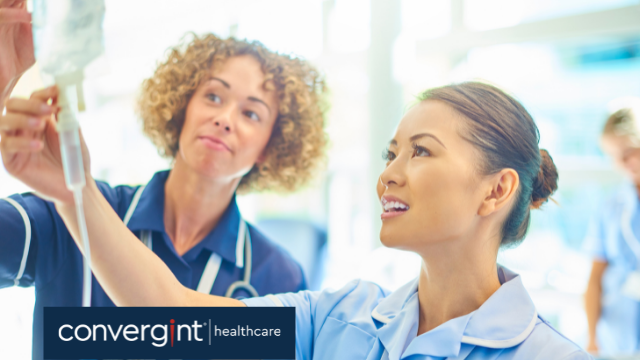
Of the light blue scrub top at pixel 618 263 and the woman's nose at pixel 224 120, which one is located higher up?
the woman's nose at pixel 224 120

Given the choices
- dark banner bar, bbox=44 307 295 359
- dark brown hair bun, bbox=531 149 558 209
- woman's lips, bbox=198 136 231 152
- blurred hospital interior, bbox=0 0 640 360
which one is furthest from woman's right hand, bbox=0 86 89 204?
blurred hospital interior, bbox=0 0 640 360

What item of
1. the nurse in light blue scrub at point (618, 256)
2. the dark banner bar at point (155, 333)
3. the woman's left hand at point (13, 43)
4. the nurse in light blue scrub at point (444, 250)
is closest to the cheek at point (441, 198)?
the nurse in light blue scrub at point (444, 250)

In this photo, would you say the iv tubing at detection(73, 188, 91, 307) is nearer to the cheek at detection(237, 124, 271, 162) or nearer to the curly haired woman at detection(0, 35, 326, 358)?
the curly haired woman at detection(0, 35, 326, 358)

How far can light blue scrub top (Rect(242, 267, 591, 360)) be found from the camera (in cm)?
68

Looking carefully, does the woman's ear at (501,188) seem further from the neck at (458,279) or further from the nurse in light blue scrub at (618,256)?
the nurse in light blue scrub at (618,256)

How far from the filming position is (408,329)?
0.75 metres

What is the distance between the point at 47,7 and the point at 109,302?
416 mm

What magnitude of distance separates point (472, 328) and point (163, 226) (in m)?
0.57

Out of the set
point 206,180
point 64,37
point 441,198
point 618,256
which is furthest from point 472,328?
point 618,256

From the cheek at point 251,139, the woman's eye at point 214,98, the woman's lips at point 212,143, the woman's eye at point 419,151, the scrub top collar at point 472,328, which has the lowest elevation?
the scrub top collar at point 472,328

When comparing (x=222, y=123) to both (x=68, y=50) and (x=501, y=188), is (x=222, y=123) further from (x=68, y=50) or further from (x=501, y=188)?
(x=501, y=188)

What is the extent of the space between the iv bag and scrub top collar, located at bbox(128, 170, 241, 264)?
0.38 meters

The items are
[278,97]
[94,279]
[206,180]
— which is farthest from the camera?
[278,97]

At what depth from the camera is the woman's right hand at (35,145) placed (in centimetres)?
51
